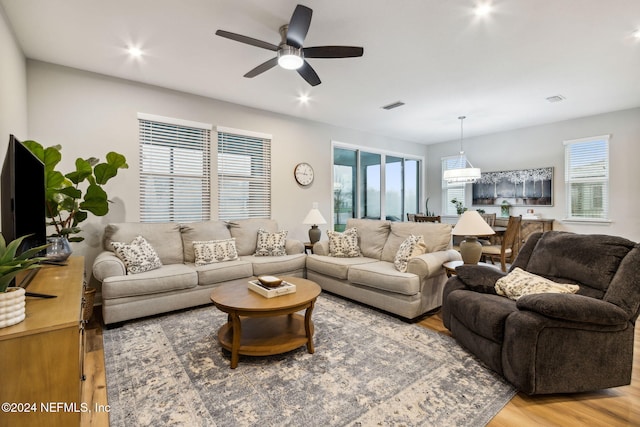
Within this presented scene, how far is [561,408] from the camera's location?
1831 millimetres

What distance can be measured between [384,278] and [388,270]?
0.18 metres

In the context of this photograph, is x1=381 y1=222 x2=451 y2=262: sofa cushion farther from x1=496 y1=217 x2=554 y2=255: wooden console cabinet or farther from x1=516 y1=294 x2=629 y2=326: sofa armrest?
x1=496 y1=217 x2=554 y2=255: wooden console cabinet

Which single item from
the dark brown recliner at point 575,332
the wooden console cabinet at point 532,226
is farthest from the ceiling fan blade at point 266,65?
the wooden console cabinet at point 532,226

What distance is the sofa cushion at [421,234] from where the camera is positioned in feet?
11.8

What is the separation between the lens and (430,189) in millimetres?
7902

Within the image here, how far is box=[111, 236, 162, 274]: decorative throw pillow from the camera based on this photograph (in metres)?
3.23

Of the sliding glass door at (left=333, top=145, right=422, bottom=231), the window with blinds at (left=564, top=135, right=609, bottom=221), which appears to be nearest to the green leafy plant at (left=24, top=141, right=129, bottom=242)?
the sliding glass door at (left=333, top=145, right=422, bottom=231)

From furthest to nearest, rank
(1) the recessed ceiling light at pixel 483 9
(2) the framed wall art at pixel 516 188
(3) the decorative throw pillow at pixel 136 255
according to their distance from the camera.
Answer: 1. (2) the framed wall art at pixel 516 188
2. (3) the decorative throw pillow at pixel 136 255
3. (1) the recessed ceiling light at pixel 483 9

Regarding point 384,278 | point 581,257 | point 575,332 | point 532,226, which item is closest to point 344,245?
point 384,278

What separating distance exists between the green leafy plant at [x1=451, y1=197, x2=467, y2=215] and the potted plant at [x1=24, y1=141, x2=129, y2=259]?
615 centimetres

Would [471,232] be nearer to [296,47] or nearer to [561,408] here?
[561,408]

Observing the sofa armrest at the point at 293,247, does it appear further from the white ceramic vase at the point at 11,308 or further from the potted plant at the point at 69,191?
the white ceramic vase at the point at 11,308

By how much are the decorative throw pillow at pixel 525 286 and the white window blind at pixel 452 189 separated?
17.0 ft

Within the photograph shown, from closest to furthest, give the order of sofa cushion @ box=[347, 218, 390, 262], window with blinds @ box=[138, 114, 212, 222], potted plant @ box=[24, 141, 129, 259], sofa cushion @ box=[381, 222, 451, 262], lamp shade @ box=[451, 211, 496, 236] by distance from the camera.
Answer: potted plant @ box=[24, 141, 129, 259]
lamp shade @ box=[451, 211, 496, 236]
sofa cushion @ box=[381, 222, 451, 262]
window with blinds @ box=[138, 114, 212, 222]
sofa cushion @ box=[347, 218, 390, 262]
